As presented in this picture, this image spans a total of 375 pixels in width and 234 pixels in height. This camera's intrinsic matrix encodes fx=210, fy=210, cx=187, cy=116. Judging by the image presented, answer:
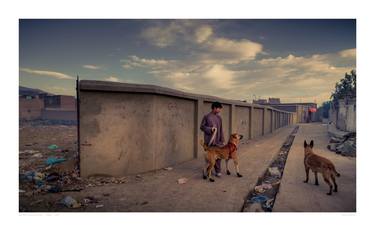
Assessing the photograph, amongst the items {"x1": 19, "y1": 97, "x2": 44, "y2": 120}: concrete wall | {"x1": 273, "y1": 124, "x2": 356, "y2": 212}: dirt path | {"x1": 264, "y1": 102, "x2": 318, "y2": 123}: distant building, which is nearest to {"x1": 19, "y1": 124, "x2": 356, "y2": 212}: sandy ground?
{"x1": 273, "y1": 124, "x2": 356, "y2": 212}: dirt path

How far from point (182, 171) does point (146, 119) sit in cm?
170

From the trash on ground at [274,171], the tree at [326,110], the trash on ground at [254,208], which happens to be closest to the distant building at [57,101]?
the trash on ground at [274,171]

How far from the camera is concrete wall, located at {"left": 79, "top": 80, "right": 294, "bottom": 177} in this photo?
4750 millimetres

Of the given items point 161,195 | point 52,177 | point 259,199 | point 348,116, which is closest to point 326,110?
point 348,116

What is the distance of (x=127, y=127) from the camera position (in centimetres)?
507

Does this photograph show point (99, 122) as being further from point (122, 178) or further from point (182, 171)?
point (182, 171)

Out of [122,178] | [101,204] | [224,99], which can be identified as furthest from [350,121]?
[101,204]

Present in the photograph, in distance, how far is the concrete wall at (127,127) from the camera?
4750mm

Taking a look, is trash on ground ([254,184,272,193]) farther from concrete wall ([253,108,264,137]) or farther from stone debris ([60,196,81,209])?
concrete wall ([253,108,264,137])

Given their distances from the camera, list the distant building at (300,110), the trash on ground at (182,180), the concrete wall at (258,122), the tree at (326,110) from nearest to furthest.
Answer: the trash on ground at (182,180) → the concrete wall at (258,122) → the tree at (326,110) → the distant building at (300,110)

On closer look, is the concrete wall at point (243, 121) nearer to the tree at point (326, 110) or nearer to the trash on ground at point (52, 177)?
the trash on ground at point (52, 177)

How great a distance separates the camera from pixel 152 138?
534cm

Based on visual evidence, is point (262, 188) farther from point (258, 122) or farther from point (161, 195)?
point (258, 122)
